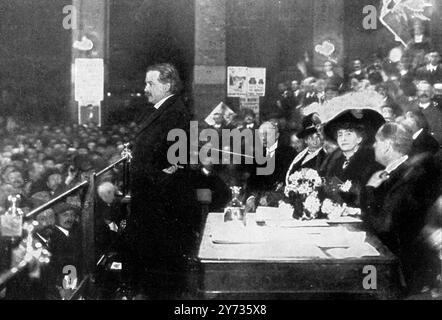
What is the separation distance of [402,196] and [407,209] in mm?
80

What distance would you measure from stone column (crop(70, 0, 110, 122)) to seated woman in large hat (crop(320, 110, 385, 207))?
1366mm

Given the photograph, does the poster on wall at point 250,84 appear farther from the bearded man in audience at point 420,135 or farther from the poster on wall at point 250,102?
the bearded man in audience at point 420,135

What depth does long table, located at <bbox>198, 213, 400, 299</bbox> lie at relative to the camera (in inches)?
113

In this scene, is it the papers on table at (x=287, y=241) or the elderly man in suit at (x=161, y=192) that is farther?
the elderly man in suit at (x=161, y=192)

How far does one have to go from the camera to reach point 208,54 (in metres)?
3.30

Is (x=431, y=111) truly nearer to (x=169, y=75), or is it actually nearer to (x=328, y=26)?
(x=328, y=26)

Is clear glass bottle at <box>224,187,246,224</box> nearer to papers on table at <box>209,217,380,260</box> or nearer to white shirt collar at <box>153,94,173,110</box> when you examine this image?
papers on table at <box>209,217,380,260</box>

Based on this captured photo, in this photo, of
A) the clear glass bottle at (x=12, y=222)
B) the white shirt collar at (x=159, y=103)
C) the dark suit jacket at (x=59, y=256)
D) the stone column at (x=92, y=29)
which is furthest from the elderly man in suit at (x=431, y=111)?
the clear glass bottle at (x=12, y=222)

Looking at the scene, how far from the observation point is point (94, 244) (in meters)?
3.26

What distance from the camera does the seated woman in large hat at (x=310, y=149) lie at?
3.35 meters

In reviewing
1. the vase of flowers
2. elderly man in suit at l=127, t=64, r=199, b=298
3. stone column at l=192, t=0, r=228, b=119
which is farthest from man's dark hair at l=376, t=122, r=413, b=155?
elderly man in suit at l=127, t=64, r=199, b=298

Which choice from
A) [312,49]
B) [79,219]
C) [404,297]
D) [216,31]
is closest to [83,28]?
[216,31]

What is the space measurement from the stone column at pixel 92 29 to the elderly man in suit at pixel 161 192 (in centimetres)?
30

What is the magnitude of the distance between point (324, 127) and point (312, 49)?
46 centimetres
